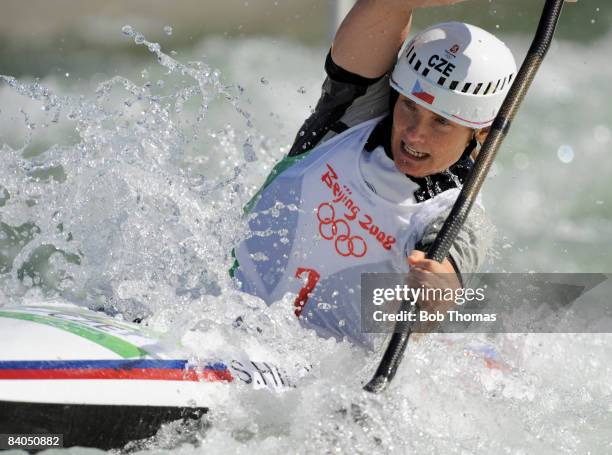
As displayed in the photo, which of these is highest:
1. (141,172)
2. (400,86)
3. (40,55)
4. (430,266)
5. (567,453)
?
(400,86)

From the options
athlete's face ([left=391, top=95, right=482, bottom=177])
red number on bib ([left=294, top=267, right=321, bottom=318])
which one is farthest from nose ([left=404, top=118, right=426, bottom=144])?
red number on bib ([left=294, top=267, right=321, bottom=318])

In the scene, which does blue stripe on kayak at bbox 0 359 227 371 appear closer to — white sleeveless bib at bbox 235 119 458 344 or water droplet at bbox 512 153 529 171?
white sleeveless bib at bbox 235 119 458 344

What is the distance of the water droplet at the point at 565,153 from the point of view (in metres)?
5.36

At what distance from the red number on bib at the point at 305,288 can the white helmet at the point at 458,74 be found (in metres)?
0.51

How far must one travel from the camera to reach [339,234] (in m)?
2.41

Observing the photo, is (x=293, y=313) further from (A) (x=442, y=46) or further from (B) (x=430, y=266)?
(A) (x=442, y=46)

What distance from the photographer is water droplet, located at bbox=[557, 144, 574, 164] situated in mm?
5359

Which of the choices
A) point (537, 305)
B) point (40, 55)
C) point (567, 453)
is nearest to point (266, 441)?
point (567, 453)

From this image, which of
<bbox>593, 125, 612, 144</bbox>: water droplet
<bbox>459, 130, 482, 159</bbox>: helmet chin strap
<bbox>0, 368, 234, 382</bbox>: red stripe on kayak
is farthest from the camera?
<bbox>593, 125, 612, 144</bbox>: water droplet

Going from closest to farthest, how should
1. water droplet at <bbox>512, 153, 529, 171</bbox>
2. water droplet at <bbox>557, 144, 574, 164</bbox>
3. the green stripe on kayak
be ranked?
the green stripe on kayak < water droplet at <bbox>512, 153, 529, 171</bbox> < water droplet at <bbox>557, 144, 574, 164</bbox>

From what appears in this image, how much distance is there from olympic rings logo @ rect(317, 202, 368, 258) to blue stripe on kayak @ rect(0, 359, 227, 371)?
495 mm

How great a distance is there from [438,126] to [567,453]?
2.70 feet

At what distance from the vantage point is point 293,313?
225 centimetres

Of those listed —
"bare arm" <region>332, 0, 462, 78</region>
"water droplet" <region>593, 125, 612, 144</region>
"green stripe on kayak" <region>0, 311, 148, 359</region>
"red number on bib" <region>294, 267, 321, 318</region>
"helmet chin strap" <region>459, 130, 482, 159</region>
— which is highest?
"bare arm" <region>332, 0, 462, 78</region>
